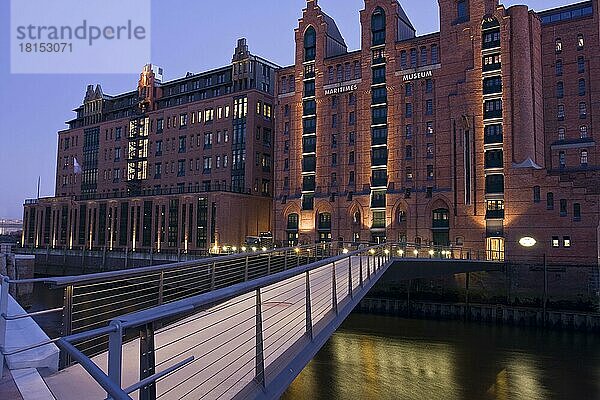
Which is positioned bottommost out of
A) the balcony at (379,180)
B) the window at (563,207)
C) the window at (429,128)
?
the window at (563,207)

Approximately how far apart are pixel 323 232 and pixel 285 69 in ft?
62.2

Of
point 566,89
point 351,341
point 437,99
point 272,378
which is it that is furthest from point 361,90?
point 272,378

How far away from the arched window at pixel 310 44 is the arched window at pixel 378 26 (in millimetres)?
6832

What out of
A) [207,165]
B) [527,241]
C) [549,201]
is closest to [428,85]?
[549,201]

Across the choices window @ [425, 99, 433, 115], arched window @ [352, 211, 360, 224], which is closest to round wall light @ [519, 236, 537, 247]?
window @ [425, 99, 433, 115]

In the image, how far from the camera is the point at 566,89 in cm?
4462

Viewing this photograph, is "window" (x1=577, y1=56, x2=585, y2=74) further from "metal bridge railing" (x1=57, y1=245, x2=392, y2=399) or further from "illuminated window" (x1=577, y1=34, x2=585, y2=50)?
"metal bridge railing" (x1=57, y1=245, x2=392, y2=399)

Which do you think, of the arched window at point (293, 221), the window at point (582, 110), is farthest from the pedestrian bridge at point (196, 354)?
the arched window at point (293, 221)

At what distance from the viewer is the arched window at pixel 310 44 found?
5475 centimetres

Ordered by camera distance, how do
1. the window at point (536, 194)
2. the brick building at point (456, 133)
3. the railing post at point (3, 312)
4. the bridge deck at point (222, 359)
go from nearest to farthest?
the bridge deck at point (222, 359) → the railing post at point (3, 312) → the window at point (536, 194) → the brick building at point (456, 133)

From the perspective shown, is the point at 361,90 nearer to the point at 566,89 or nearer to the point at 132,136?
the point at 566,89

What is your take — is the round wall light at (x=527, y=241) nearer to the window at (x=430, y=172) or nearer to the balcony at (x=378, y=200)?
the window at (x=430, y=172)

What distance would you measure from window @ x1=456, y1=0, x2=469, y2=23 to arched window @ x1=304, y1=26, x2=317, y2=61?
604 inches

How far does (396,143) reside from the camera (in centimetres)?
4766
